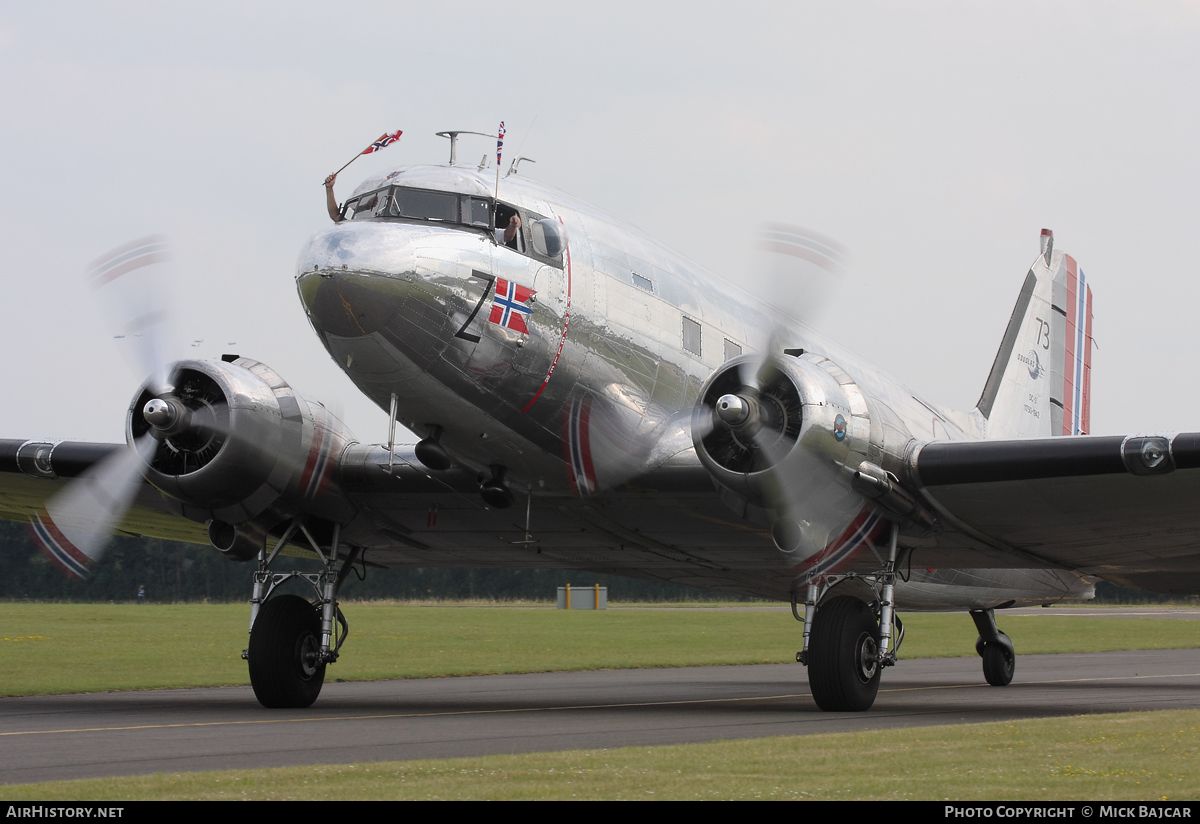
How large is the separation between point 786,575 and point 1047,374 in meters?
7.09

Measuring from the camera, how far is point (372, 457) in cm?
1473

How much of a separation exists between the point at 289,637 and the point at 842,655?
19.1 feet

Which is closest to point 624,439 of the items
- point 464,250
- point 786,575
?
point 464,250

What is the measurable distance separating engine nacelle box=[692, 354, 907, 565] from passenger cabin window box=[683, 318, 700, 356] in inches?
61.4

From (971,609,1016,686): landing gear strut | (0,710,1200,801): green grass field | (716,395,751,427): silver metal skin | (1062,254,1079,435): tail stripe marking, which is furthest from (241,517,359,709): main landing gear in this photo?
(1062,254,1079,435): tail stripe marking

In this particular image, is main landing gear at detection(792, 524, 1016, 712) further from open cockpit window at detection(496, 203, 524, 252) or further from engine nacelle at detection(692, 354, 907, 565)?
open cockpit window at detection(496, 203, 524, 252)

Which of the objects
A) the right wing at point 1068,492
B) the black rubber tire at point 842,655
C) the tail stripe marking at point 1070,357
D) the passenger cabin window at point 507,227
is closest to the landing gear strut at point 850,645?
the black rubber tire at point 842,655

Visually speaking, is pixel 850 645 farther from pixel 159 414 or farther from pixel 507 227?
pixel 159 414

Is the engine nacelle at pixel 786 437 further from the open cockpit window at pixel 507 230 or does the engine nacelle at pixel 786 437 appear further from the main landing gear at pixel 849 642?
the open cockpit window at pixel 507 230

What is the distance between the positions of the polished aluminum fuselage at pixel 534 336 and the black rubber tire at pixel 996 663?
20.8 ft

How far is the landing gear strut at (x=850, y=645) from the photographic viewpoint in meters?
13.1

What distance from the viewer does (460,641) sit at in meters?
31.5

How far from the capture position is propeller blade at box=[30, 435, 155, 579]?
1403 centimetres
